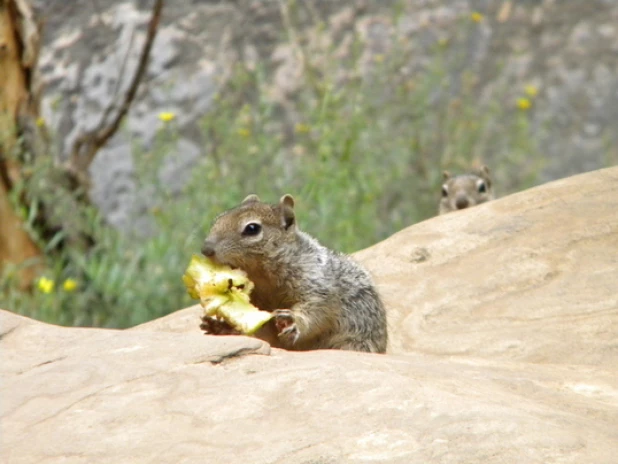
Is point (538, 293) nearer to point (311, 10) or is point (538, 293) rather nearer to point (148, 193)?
point (148, 193)

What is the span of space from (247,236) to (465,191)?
160 inches

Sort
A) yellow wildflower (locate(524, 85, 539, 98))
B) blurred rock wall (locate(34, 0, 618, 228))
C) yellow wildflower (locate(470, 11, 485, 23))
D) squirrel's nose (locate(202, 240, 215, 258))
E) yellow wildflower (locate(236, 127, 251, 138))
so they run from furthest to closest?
yellow wildflower (locate(524, 85, 539, 98)) → yellow wildflower (locate(470, 11, 485, 23)) → blurred rock wall (locate(34, 0, 618, 228)) → yellow wildflower (locate(236, 127, 251, 138)) → squirrel's nose (locate(202, 240, 215, 258))

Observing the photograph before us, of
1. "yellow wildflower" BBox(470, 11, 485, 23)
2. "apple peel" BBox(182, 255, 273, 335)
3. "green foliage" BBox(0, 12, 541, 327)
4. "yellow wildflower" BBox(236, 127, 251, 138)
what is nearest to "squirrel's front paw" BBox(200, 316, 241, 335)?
"apple peel" BBox(182, 255, 273, 335)

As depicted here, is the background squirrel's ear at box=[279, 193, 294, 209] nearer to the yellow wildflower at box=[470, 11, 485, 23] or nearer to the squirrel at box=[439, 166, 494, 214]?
the squirrel at box=[439, 166, 494, 214]

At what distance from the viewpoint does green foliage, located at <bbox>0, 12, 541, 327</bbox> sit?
6930mm

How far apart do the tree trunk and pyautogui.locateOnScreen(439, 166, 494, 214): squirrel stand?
3.08 m

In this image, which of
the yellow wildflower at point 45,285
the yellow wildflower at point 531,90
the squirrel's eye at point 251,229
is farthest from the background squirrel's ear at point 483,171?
the squirrel's eye at point 251,229

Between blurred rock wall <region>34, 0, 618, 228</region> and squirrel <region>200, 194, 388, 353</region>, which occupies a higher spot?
blurred rock wall <region>34, 0, 618, 228</region>

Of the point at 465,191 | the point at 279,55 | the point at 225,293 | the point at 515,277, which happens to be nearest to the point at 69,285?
the point at 225,293

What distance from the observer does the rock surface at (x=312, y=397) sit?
2.68 m

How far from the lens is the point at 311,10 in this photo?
32.1 feet

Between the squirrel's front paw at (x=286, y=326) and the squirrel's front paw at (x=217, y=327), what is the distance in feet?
0.62

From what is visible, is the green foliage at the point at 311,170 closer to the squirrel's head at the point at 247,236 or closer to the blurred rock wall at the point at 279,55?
the blurred rock wall at the point at 279,55

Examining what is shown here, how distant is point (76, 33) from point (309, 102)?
6.81ft
